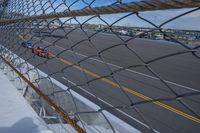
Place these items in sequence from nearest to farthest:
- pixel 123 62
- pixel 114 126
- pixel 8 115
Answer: pixel 114 126 → pixel 8 115 → pixel 123 62

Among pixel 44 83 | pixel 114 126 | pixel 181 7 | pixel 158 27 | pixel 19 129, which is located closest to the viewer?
pixel 181 7

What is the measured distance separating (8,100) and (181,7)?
115 centimetres

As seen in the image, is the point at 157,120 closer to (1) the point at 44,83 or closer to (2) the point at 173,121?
(2) the point at 173,121

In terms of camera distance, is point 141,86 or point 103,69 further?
point 103,69

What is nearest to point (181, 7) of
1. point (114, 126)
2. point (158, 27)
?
point (158, 27)

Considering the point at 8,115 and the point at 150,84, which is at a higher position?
the point at 8,115

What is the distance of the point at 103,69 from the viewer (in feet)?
32.3

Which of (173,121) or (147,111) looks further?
(147,111)

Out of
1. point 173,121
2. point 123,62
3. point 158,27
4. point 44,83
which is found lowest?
point 123,62

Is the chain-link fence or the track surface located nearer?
the chain-link fence

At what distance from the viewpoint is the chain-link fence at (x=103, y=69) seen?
658mm

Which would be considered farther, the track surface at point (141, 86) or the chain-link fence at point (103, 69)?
the track surface at point (141, 86)

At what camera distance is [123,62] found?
11.4m

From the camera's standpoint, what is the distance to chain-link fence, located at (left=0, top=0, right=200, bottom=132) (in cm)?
66
